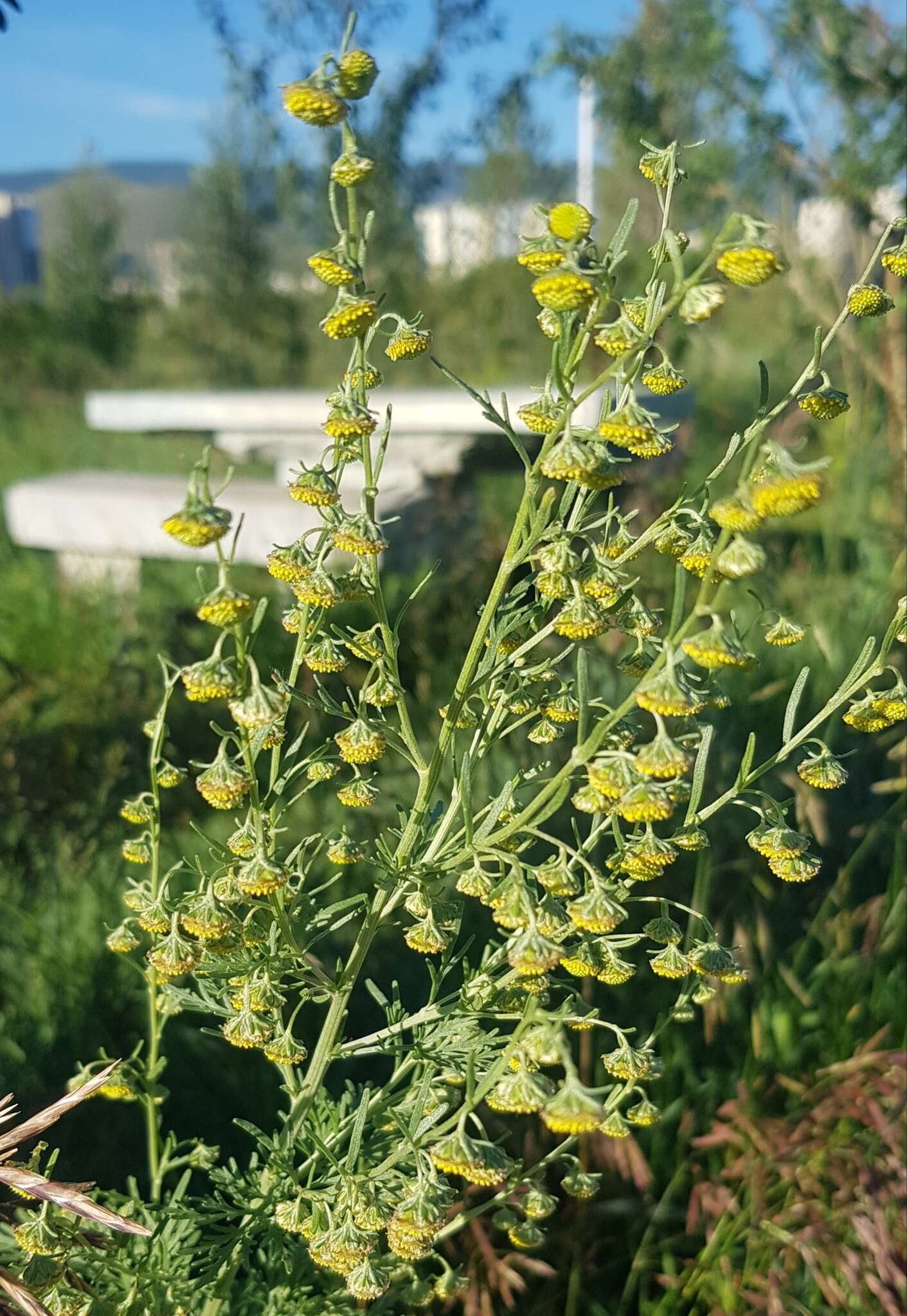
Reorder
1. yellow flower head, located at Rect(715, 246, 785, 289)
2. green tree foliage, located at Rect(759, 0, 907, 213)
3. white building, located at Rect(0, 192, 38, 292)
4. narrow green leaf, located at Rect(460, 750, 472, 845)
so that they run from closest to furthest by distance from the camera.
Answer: yellow flower head, located at Rect(715, 246, 785, 289) < narrow green leaf, located at Rect(460, 750, 472, 845) < green tree foliage, located at Rect(759, 0, 907, 213) < white building, located at Rect(0, 192, 38, 292)

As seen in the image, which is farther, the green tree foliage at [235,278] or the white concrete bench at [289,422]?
the green tree foliage at [235,278]

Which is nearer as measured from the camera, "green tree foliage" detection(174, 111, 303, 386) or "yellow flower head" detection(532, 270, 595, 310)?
"yellow flower head" detection(532, 270, 595, 310)

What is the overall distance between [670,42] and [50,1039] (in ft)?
16.8

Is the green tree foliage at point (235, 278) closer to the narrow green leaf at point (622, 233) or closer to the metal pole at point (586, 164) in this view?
the metal pole at point (586, 164)

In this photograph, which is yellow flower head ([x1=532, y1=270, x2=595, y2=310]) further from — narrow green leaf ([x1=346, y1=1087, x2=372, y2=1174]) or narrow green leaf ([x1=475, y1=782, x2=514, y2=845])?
narrow green leaf ([x1=346, y1=1087, x2=372, y2=1174])

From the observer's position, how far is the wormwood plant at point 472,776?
28.2 inches

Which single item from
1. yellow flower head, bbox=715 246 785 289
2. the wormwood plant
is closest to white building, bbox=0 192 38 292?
the wormwood plant

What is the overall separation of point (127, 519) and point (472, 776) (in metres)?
3.31

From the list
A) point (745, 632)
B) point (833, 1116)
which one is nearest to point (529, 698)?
point (745, 632)

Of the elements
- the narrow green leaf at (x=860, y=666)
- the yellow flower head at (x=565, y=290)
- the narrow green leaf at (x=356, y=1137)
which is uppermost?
the yellow flower head at (x=565, y=290)

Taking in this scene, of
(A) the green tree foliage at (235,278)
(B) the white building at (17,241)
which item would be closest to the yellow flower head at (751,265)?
(A) the green tree foliage at (235,278)

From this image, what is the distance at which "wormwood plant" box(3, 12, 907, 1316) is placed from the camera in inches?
28.2

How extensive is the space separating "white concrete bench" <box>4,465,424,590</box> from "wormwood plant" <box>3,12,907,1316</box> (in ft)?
8.94

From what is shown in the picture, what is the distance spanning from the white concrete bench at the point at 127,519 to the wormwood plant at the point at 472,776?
8.94ft
